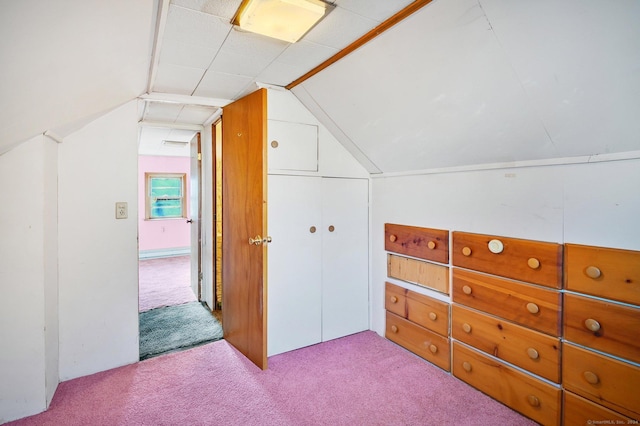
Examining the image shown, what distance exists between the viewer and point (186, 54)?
6.37 ft

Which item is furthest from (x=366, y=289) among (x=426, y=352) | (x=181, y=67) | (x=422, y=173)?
(x=181, y=67)

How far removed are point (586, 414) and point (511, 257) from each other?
79cm

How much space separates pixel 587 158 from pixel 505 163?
386mm

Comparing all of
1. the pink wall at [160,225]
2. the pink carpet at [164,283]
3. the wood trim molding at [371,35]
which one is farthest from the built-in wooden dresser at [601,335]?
the pink wall at [160,225]

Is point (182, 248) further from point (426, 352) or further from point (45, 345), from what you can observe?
point (426, 352)

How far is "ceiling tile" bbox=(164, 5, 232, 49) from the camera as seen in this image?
1.53m

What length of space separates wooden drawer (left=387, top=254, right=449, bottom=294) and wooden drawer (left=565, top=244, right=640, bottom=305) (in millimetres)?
756

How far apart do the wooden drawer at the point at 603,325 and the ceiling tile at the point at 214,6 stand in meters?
2.10

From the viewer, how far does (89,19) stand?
42.5 inches

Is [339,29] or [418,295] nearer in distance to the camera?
[339,29]

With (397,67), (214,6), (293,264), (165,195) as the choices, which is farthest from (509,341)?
(165,195)

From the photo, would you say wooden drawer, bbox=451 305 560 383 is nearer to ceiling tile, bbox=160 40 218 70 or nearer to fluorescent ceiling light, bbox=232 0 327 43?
fluorescent ceiling light, bbox=232 0 327 43

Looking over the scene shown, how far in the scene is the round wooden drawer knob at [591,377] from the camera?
5.03ft

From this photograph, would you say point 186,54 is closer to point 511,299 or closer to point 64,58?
point 64,58
